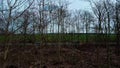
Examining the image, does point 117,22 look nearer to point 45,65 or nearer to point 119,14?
point 119,14

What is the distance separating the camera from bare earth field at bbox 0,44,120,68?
20491 millimetres

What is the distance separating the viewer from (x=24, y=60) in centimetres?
1975

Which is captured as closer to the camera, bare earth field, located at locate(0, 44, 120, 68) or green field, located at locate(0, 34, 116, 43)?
bare earth field, located at locate(0, 44, 120, 68)

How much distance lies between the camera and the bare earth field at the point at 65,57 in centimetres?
2049

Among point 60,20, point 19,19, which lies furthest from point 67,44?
point 19,19

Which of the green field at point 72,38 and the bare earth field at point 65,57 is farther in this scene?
the green field at point 72,38

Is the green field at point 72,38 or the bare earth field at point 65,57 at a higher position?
the green field at point 72,38

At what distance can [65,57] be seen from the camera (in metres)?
23.6

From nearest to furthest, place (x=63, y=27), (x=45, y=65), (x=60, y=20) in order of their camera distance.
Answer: (x=45, y=65) < (x=60, y=20) < (x=63, y=27)

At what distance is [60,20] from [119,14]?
5301 millimetres

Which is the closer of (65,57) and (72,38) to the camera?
(65,57)

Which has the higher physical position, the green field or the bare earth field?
the green field

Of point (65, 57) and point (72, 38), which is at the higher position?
point (72, 38)

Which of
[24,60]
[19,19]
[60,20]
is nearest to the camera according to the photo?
[19,19]
